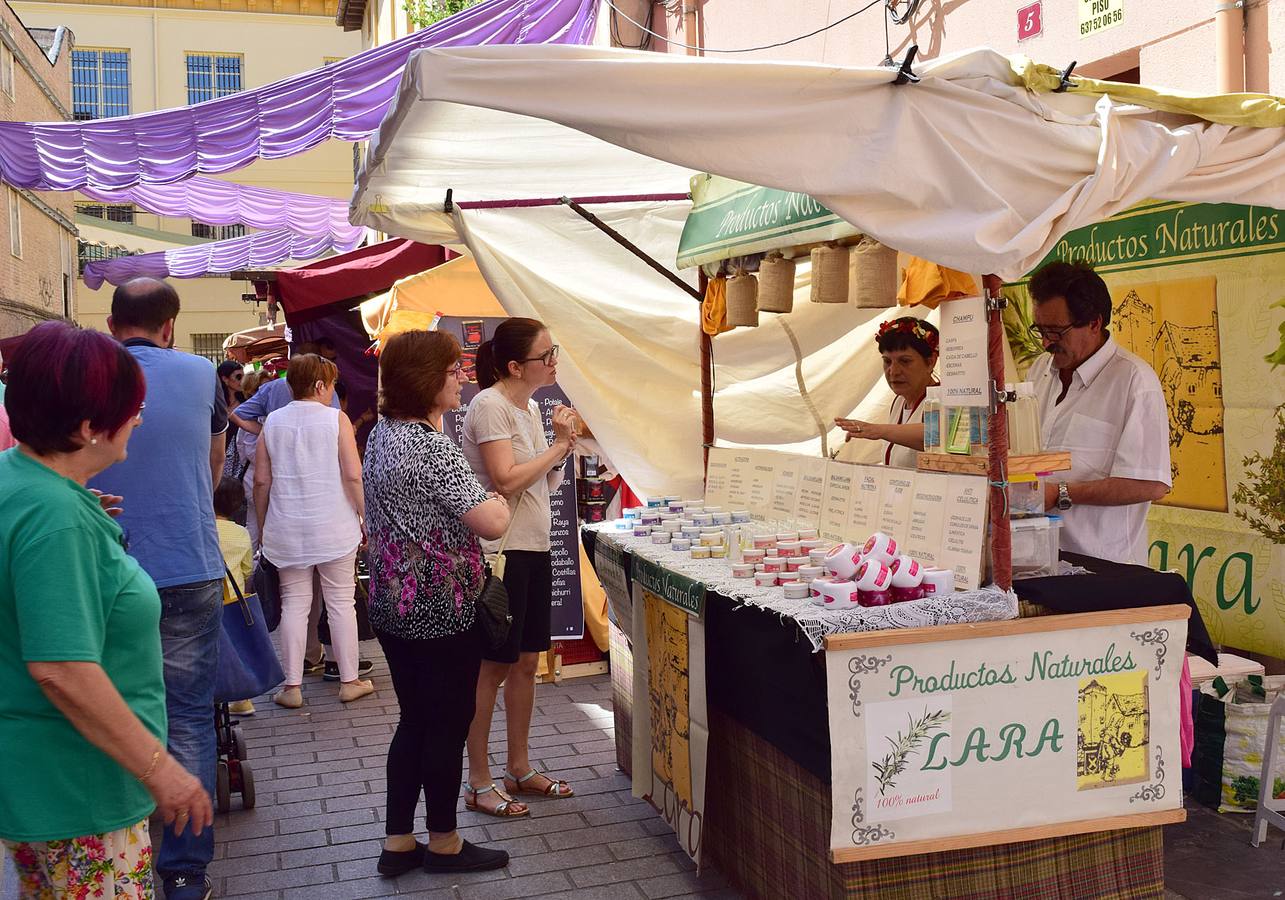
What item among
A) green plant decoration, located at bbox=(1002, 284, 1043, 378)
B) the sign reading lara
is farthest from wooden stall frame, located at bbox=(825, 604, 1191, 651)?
green plant decoration, located at bbox=(1002, 284, 1043, 378)

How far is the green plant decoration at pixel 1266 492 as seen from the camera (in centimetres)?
413

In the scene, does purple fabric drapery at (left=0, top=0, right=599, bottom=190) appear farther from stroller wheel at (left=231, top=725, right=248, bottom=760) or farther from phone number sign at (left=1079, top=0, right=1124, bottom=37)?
stroller wheel at (left=231, top=725, right=248, bottom=760)

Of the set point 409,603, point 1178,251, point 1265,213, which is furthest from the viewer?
point 1178,251

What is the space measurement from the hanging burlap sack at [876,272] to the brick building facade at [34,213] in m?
27.8

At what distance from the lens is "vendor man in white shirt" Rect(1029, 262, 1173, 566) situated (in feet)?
12.2

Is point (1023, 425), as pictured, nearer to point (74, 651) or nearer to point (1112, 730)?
point (1112, 730)

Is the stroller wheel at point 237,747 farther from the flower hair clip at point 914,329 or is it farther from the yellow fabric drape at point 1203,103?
the yellow fabric drape at point 1203,103

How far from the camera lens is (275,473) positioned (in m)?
6.38

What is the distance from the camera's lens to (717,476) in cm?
494

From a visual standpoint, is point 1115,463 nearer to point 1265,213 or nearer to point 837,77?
point 1265,213

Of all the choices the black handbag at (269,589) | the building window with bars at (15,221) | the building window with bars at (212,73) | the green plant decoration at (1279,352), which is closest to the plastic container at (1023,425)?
the green plant decoration at (1279,352)

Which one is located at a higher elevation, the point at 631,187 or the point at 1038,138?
the point at 631,187

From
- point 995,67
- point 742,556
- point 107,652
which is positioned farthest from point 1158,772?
point 107,652

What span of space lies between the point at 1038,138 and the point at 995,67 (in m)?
0.22
